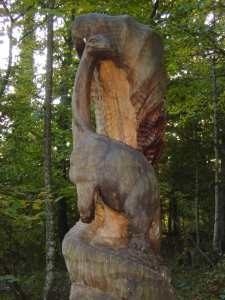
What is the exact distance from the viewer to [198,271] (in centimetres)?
859

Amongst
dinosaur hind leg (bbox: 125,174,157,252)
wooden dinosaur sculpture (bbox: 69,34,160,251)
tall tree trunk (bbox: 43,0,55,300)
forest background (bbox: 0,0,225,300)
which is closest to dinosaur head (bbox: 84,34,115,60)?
wooden dinosaur sculpture (bbox: 69,34,160,251)

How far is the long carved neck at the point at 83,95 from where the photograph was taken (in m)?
2.45

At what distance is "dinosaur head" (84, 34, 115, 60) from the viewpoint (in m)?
2.40

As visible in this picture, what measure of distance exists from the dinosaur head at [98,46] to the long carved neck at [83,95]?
1.6 inches

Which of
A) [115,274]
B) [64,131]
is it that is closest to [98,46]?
[115,274]

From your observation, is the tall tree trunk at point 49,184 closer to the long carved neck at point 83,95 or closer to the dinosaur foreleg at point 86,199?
the long carved neck at point 83,95

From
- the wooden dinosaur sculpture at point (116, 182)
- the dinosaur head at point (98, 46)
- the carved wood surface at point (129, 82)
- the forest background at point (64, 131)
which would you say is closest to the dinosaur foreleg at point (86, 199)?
the wooden dinosaur sculpture at point (116, 182)

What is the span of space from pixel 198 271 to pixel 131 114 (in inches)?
278

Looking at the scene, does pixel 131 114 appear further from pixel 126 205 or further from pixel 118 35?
pixel 126 205

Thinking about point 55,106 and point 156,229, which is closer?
point 156,229

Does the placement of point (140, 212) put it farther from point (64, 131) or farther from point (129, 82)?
point (64, 131)

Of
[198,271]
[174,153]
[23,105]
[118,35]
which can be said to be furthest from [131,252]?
[174,153]

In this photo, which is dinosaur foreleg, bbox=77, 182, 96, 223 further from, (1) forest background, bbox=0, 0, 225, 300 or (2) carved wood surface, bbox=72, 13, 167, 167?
(1) forest background, bbox=0, 0, 225, 300

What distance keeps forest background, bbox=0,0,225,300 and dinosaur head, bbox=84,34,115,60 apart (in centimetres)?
225
